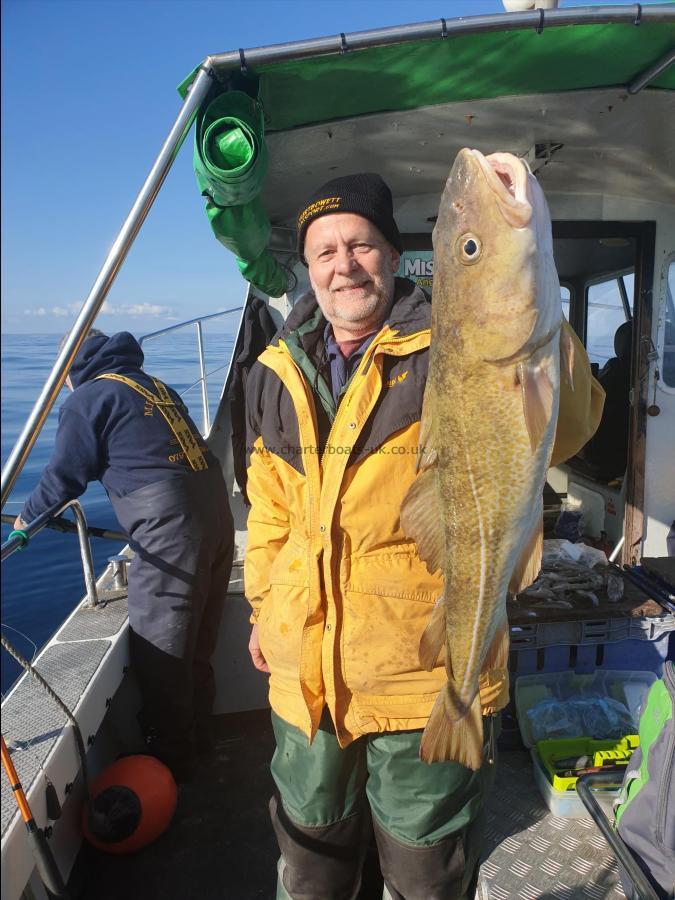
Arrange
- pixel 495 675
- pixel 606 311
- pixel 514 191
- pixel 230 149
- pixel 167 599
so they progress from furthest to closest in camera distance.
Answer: pixel 606 311 < pixel 167 599 < pixel 230 149 < pixel 495 675 < pixel 514 191

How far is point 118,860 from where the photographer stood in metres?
3.11

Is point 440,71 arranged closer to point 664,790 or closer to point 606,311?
point 664,790

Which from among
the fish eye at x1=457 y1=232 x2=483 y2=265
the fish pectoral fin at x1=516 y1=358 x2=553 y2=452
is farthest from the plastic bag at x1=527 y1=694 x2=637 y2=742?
the fish eye at x1=457 y1=232 x2=483 y2=265

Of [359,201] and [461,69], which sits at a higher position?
[461,69]

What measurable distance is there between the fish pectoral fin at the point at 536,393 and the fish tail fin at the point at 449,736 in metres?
0.89

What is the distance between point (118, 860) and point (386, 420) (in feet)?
9.68

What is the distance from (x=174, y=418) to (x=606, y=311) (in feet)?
17.1

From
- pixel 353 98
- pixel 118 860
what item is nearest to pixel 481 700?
pixel 118 860

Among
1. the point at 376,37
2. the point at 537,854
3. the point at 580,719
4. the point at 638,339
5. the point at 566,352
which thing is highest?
the point at 376,37

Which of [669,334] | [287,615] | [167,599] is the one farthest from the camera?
[669,334]

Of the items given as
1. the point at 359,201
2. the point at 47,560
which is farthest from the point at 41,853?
the point at 47,560

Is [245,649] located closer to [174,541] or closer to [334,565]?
[174,541]

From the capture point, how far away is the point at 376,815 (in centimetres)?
205

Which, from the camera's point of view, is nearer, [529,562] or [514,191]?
[514,191]
